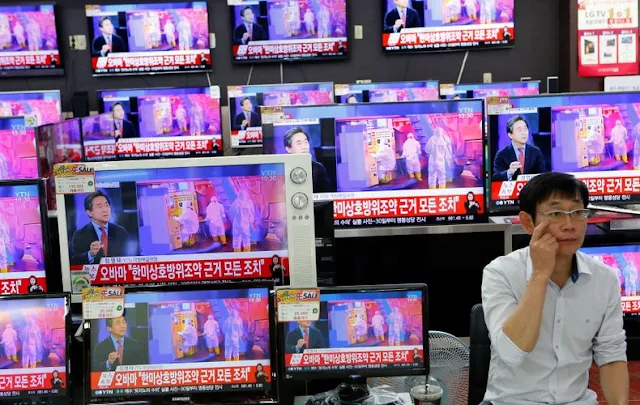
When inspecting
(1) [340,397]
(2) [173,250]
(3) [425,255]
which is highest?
(2) [173,250]

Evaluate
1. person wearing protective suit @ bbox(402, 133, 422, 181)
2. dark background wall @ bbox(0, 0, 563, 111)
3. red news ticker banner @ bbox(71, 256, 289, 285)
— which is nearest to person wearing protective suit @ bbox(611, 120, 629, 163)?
person wearing protective suit @ bbox(402, 133, 422, 181)

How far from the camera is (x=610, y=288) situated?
6.73 ft

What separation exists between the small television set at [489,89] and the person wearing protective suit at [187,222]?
233 inches

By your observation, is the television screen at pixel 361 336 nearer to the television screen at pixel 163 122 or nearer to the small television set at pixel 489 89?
the television screen at pixel 163 122

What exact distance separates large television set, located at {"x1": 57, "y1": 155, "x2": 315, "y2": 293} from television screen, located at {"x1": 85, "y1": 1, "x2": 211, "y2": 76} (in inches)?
255

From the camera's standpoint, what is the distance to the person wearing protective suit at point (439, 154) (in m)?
2.95

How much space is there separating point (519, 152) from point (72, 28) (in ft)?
22.3

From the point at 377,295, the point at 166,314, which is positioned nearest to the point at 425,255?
the point at 377,295

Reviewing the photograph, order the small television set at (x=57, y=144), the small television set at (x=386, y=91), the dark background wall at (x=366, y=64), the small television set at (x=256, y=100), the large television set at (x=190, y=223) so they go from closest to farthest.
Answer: the large television set at (x=190, y=223), the small television set at (x=57, y=144), the small television set at (x=256, y=100), the small television set at (x=386, y=91), the dark background wall at (x=366, y=64)

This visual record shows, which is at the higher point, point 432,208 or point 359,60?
point 359,60

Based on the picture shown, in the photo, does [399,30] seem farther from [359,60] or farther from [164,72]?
[164,72]

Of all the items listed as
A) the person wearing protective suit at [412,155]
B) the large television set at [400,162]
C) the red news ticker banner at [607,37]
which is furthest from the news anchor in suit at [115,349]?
the red news ticker banner at [607,37]

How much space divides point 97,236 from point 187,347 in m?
0.45

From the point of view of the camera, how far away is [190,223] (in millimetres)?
2258
